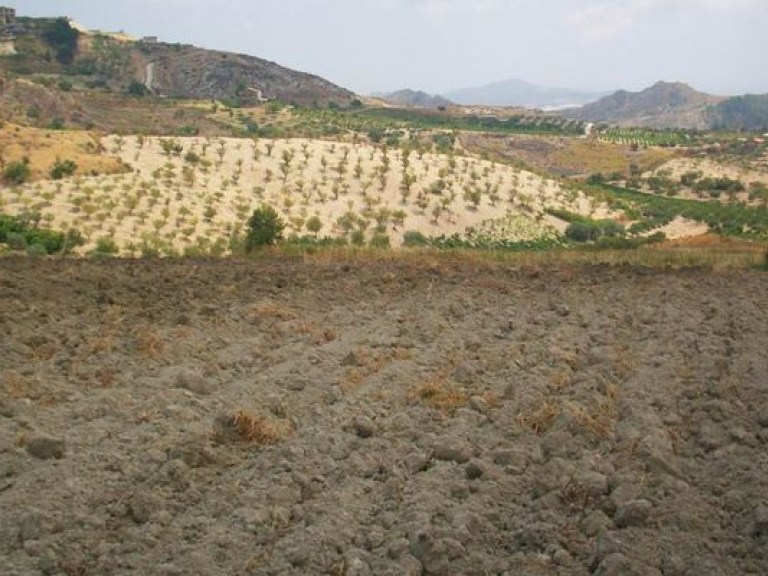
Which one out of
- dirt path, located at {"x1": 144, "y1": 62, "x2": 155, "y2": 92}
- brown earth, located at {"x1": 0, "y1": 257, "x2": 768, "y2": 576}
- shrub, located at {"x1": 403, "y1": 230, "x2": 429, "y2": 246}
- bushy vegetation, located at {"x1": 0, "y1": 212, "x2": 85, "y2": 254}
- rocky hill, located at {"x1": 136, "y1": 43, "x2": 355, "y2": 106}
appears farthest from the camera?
rocky hill, located at {"x1": 136, "y1": 43, "x2": 355, "y2": 106}

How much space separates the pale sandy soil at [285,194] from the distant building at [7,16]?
7329cm

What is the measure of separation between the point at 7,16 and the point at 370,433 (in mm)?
108090

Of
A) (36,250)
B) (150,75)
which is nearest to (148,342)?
(36,250)

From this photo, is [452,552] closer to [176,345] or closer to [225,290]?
[176,345]

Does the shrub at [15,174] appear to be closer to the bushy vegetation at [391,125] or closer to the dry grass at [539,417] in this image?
the dry grass at [539,417]

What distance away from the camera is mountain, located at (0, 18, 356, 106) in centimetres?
8531

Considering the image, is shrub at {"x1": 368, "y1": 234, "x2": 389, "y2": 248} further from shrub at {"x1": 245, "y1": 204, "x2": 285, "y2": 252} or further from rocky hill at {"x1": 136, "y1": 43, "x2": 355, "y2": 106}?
rocky hill at {"x1": 136, "y1": 43, "x2": 355, "y2": 106}

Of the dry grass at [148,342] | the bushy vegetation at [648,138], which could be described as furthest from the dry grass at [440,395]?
the bushy vegetation at [648,138]

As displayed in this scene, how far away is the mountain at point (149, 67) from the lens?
85312 mm

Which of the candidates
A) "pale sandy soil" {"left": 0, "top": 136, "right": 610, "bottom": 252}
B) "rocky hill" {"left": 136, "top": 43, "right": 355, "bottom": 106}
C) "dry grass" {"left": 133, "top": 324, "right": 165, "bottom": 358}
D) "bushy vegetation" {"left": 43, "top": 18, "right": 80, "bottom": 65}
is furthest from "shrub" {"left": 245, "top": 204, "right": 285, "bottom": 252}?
"bushy vegetation" {"left": 43, "top": 18, "right": 80, "bottom": 65}

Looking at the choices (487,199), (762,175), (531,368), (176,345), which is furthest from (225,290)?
(762,175)

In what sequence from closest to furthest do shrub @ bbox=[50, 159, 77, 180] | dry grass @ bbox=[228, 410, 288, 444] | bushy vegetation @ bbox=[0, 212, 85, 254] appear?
dry grass @ bbox=[228, 410, 288, 444] < bushy vegetation @ bbox=[0, 212, 85, 254] < shrub @ bbox=[50, 159, 77, 180]

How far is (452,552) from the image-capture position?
4984 millimetres

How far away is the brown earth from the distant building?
324ft
